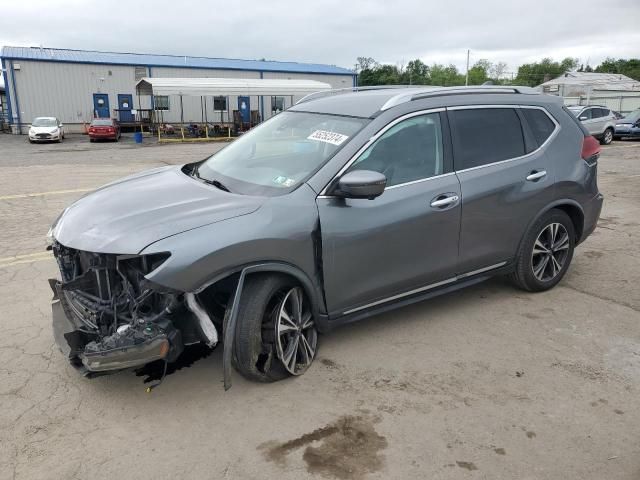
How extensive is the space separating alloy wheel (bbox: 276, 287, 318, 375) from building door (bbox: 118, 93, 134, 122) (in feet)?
123

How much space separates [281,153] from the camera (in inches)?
157

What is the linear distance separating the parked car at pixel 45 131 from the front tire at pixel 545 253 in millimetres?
29669

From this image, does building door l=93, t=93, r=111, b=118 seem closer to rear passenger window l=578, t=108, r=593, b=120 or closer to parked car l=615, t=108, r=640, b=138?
rear passenger window l=578, t=108, r=593, b=120

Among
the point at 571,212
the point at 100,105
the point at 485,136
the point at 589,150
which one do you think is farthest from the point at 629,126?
the point at 100,105

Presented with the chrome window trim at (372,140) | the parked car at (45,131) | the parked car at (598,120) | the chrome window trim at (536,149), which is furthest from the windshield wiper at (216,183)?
the parked car at (45,131)

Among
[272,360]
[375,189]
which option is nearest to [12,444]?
[272,360]

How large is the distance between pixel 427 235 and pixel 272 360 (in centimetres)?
142

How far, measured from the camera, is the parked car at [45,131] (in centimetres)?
2862

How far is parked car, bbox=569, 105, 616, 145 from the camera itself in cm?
2184

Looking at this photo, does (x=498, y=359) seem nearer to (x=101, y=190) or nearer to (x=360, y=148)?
(x=360, y=148)

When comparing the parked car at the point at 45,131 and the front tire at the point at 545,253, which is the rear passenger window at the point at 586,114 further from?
the parked car at the point at 45,131

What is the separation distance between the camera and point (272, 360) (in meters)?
3.36

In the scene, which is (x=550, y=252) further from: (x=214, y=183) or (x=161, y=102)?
(x=161, y=102)

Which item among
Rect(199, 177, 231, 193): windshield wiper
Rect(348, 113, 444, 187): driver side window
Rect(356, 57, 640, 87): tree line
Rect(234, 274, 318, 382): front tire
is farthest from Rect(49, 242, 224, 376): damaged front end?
Rect(356, 57, 640, 87): tree line
